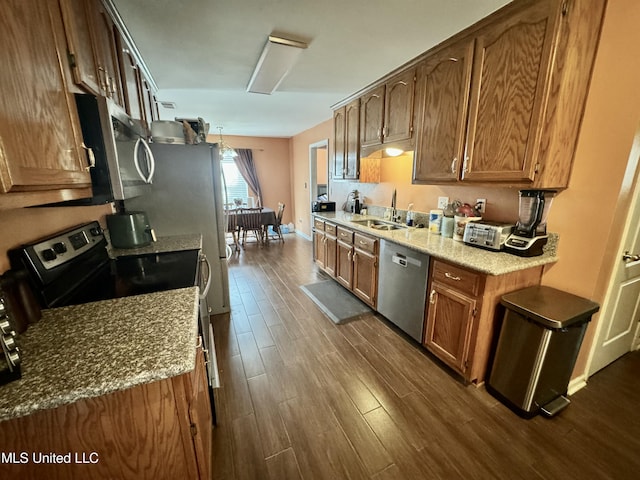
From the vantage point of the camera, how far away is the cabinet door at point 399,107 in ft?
7.52

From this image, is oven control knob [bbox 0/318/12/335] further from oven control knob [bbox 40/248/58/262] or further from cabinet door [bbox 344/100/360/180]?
cabinet door [bbox 344/100/360/180]

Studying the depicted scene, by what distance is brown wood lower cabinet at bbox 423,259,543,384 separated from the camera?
1646 mm

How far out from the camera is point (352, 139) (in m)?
3.16

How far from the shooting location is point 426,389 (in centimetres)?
179

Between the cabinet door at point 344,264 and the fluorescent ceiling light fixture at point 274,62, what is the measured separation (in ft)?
6.08

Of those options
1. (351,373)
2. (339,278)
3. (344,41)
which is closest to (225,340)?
(351,373)

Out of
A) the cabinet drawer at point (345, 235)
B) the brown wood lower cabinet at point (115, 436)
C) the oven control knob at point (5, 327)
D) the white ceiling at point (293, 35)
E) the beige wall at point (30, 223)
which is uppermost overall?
the white ceiling at point (293, 35)

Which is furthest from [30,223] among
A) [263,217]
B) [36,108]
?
[263,217]

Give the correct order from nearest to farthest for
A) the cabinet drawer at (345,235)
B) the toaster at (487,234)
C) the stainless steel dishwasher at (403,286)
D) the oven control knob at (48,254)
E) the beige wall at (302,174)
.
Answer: the oven control knob at (48,254) → the toaster at (487,234) → the stainless steel dishwasher at (403,286) → the cabinet drawer at (345,235) → the beige wall at (302,174)

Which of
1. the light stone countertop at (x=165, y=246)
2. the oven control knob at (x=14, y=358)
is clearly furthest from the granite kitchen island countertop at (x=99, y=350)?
the light stone countertop at (x=165, y=246)

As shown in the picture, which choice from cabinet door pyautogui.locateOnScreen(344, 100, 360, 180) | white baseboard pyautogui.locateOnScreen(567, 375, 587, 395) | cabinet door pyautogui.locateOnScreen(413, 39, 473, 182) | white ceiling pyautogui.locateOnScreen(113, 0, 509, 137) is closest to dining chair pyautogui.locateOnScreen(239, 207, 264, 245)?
white ceiling pyautogui.locateOnScreen(113, 0, 509, 137)

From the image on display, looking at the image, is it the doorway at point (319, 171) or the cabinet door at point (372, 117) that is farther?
the doorway at point (319, 171)

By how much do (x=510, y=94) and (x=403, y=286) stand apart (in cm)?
152

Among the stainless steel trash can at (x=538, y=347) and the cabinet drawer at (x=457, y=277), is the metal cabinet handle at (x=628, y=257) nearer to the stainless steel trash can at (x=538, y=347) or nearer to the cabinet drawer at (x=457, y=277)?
the stainless steel trash can at (x=538, y=347)
